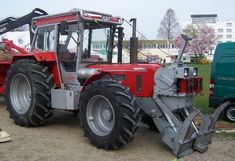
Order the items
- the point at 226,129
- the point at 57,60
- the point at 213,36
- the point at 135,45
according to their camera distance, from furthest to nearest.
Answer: the point at 213,36
the point at 226,129
the point at 57,60
the point at 135,45

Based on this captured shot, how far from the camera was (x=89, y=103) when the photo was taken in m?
8.16

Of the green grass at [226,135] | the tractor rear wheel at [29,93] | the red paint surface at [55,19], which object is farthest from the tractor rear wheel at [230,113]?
the red paint surface at [55,19]

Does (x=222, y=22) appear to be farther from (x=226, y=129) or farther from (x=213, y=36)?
(x=226, y=129)

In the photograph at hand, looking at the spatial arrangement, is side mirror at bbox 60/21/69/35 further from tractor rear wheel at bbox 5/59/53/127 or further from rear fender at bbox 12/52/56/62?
tractor rear wheel at bbox 5/59/53/127

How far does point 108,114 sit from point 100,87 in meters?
0.59

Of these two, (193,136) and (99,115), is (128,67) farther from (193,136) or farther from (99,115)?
(193,136)

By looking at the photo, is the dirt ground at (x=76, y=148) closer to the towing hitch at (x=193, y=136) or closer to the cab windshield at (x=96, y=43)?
the towing hitch at (x=193, y=136)

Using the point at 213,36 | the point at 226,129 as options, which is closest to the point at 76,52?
the point at 226,129

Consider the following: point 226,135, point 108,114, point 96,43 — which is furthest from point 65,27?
point 226,135

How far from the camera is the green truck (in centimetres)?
1176

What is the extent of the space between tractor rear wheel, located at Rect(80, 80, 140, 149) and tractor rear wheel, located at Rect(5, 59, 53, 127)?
1.41 m

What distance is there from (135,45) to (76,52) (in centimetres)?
136

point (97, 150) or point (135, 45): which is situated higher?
point (135, 45)

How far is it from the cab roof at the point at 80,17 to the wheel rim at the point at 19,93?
147 cm
